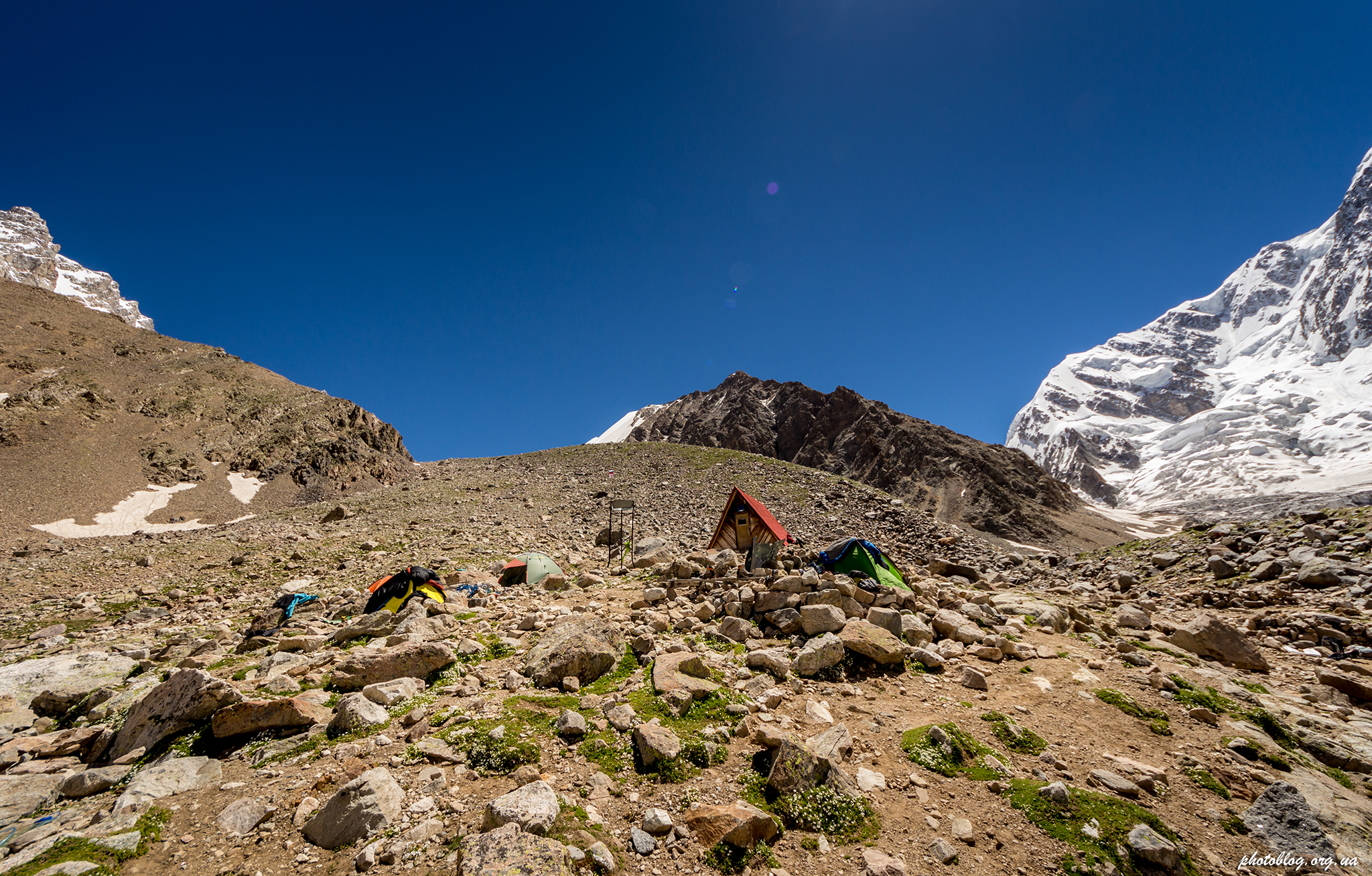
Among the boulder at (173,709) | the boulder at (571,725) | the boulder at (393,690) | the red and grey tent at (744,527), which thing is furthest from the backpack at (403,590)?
the red and grey tent at (744,527)

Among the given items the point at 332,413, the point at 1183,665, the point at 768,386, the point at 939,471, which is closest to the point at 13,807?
the point at 1183,665

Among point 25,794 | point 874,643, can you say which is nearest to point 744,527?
point 874,643

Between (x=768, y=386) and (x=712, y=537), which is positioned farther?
(x=768, y=386)

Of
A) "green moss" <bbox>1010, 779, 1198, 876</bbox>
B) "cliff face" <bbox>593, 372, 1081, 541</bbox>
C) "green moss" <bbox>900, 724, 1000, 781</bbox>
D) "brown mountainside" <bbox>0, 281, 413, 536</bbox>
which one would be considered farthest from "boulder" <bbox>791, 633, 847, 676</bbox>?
"cliff face" <bbox>593, 372, 1081, 541</bbox>

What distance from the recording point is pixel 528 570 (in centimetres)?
1853

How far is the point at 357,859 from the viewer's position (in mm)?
4566

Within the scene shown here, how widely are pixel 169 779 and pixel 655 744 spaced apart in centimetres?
565

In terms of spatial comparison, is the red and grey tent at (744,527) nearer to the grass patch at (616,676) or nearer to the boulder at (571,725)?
the grass patch at (616,676)

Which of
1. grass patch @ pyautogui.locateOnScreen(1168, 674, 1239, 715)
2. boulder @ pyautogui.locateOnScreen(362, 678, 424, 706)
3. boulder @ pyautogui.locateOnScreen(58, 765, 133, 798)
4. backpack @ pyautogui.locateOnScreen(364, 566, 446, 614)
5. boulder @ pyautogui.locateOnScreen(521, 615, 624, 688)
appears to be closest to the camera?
boulder @ pyautogui.locateOnScreen(58, 765, 133, 798)

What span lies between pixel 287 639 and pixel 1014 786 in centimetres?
1306

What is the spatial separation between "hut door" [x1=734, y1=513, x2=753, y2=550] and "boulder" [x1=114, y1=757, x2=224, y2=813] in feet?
67.6

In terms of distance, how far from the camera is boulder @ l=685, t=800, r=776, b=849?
5047 mm

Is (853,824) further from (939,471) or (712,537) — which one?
(939,471)

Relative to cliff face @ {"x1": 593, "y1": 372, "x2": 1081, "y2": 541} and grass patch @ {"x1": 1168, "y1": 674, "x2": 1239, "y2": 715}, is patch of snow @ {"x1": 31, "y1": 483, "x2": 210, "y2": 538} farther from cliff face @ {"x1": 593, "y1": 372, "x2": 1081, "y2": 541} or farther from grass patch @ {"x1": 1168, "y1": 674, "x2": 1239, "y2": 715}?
cliff face @ {"x1": 593, "y1": 372, "x2": 1081, "y2": 541}
